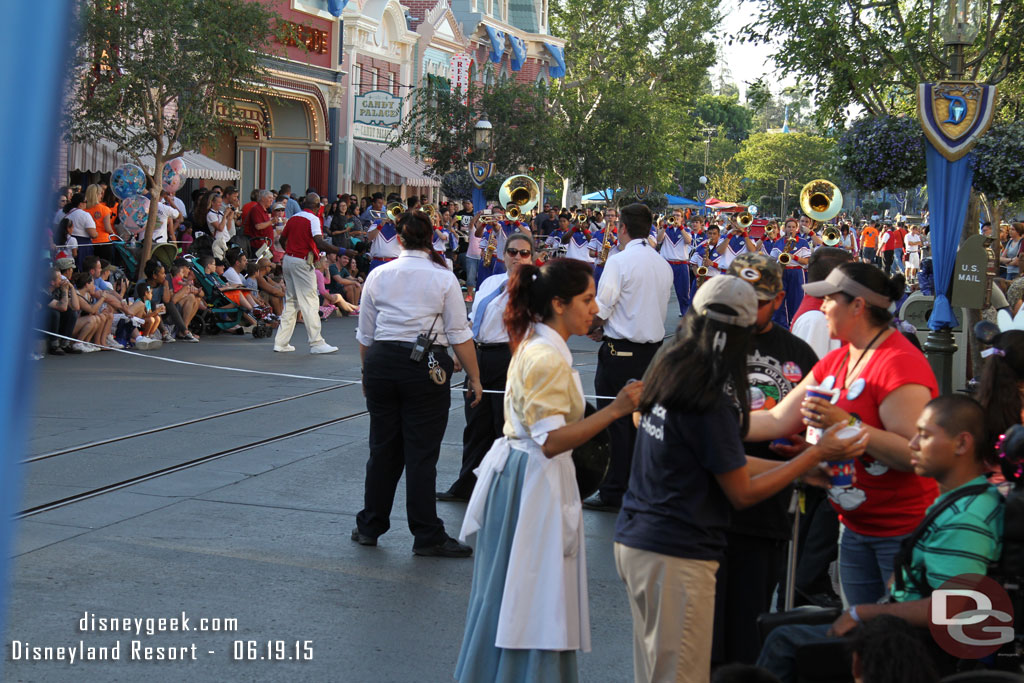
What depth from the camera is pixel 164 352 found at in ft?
48.7

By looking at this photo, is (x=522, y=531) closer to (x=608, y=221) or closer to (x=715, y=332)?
(x=715, y=332)

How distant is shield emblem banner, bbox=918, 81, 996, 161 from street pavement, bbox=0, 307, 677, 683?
5505mm

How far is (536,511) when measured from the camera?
4125mm

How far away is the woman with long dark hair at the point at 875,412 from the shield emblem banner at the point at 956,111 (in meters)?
7.54

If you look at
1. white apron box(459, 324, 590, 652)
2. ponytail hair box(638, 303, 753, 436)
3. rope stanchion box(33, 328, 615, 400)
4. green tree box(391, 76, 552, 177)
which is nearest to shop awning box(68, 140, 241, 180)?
rope stanchion box(33, 328, 615, 400)

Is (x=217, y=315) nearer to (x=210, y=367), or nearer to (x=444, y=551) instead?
(x=210, y=367)

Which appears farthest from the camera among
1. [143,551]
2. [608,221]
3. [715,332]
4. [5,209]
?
[608,221]

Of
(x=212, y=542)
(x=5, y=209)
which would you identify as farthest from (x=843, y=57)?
(x=5, y=209)

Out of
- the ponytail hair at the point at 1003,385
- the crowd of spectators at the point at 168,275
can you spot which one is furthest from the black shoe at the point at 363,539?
the crowd of spectators at the point at 168,275

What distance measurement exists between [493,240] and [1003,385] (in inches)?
576

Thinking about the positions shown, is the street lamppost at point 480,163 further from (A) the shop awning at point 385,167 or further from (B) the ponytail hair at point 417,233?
(B) the ponytail hair at point 417,233

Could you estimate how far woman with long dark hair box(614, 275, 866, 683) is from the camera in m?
3.30

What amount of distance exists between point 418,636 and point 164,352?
414 inches

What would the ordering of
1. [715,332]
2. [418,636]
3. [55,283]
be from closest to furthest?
1. [715,332]
2. [418,636]
3. [55,283]
